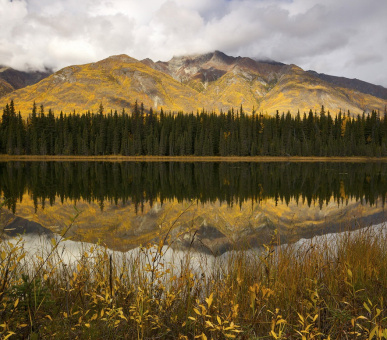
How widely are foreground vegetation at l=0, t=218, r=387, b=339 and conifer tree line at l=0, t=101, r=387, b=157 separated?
10998cm

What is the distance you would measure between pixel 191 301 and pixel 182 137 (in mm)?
115170

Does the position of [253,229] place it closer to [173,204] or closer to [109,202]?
[173,204]

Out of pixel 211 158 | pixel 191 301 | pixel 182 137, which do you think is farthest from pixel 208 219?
pixel 182 137

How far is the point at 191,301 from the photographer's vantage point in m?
5.79

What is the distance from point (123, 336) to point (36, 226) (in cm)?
1316

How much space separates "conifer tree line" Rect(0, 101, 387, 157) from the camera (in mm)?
115875

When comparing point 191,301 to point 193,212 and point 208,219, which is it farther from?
point 193,212

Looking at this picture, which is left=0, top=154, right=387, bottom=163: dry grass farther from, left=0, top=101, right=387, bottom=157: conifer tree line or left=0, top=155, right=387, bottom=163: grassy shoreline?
left=0, top=101, right=387, bottom=157: conifer tree line

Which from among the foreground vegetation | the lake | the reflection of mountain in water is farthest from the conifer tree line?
the foreground vegetation

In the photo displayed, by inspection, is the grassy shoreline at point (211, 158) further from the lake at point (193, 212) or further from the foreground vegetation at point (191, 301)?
the foreground vegetation at point (191, 301)

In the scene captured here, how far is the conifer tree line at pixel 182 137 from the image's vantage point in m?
116

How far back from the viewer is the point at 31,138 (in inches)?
4528

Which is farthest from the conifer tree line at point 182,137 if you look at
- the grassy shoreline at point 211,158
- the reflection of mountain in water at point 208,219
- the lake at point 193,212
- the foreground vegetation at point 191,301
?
the foreground vegetation at point 191,301

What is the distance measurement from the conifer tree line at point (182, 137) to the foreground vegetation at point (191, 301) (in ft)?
361
